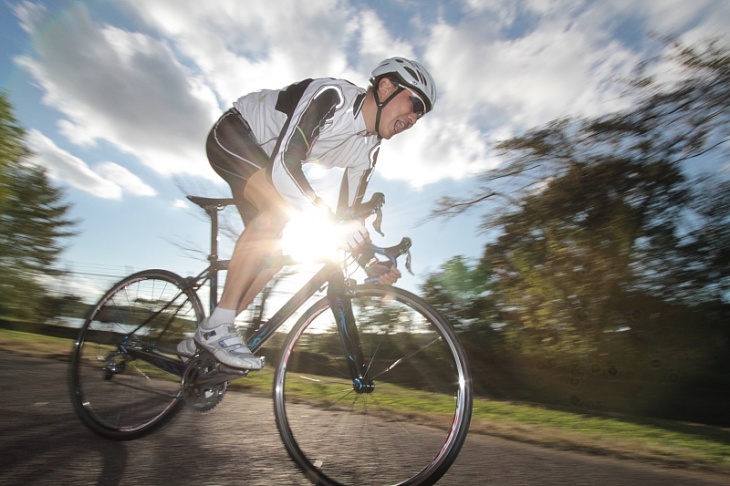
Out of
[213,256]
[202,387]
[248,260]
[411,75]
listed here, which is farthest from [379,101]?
[202,387]

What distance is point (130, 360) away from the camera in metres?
3.37

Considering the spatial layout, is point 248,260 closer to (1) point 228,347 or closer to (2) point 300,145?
(1) point 228,347

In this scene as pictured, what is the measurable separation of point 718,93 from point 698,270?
177 inches

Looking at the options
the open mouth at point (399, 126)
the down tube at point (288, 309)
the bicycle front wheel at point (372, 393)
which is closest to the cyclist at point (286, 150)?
the open mouth at point (399, 126)

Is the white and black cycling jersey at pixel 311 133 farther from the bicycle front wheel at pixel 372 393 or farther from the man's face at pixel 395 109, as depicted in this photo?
the bicycle front wheel at pixel 372 393

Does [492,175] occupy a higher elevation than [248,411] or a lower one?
higher

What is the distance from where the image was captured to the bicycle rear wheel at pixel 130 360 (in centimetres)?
311

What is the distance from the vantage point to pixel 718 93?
10.6 meters

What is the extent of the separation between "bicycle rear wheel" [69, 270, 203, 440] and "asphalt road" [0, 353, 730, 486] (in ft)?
0.43

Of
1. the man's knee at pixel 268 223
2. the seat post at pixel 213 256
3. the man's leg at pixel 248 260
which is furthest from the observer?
the seat post at pixel 213 256

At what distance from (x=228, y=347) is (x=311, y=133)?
1.29 m

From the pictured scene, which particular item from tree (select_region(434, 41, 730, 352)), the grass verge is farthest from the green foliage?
the grass verge

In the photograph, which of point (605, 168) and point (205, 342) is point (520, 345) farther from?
point (205, 342)

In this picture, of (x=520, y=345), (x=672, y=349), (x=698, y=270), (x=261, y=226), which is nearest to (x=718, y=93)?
(x=698, y=270)
